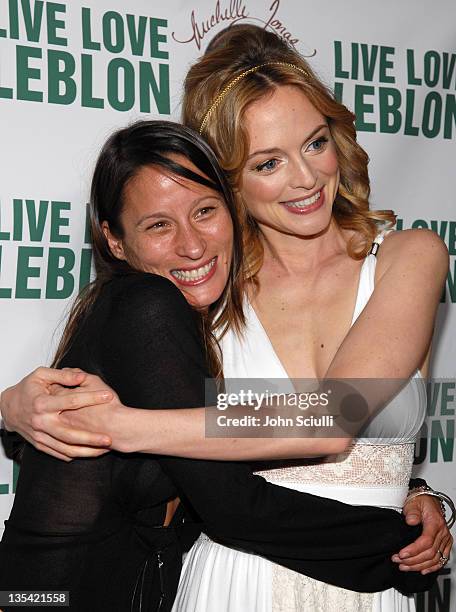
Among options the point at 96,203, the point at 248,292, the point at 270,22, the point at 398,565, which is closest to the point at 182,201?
the point at 96,203

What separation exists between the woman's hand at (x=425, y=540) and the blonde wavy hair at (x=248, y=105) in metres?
0.54

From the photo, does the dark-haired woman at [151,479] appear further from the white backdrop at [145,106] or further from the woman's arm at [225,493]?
the white backdrop at [145,106]

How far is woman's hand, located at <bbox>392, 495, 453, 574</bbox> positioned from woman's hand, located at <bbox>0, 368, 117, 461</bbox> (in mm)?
627

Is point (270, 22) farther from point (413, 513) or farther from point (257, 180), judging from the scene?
point (413, 513)

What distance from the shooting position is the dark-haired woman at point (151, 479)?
1.46 m

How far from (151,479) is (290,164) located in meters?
0.76

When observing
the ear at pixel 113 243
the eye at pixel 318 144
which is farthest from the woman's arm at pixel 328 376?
the ear at pixel 113 243

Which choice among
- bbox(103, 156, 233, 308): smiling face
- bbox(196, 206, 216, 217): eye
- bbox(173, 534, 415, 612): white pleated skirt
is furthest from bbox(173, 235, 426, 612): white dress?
bbox(196, 206, 216, 217): eye

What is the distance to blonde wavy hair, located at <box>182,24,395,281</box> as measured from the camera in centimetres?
189
